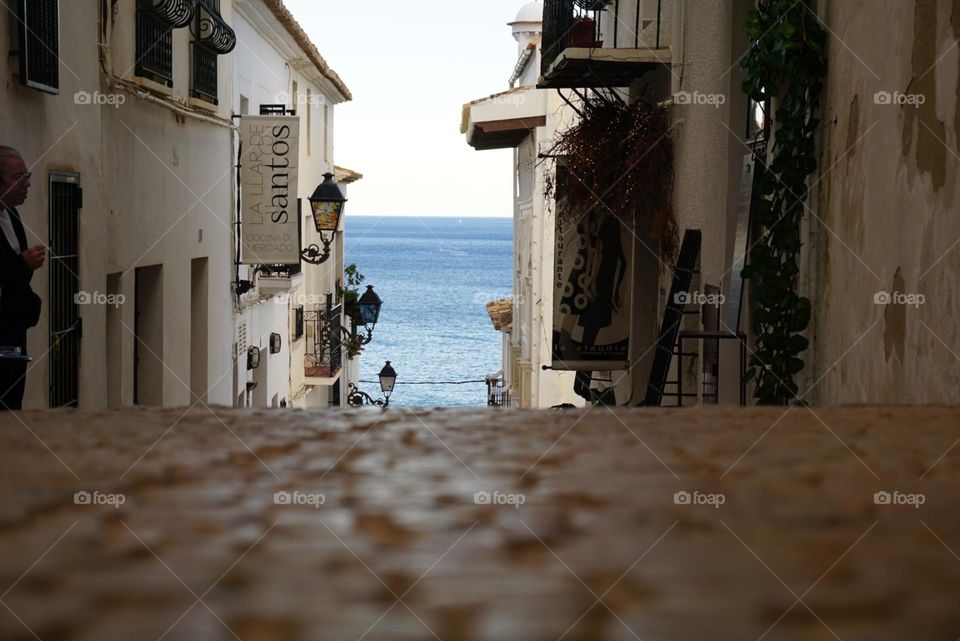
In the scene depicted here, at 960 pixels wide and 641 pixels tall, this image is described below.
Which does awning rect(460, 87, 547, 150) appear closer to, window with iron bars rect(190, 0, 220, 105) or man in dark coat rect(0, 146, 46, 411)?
window with iron bars rect(190, 0, 220, 105)

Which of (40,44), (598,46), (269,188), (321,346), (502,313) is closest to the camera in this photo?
(40,44)

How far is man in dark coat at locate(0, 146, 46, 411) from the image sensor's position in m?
6.21

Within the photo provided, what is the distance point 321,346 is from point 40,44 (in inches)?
631

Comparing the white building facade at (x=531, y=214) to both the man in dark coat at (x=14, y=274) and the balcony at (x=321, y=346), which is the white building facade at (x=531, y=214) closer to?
the balcony at (x=321, y=346)

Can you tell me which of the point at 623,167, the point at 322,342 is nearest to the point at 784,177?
the point at 623,167

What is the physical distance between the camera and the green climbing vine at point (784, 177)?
600 cm

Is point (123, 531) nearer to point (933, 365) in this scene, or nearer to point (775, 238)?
point (933, 365)

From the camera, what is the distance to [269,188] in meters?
15.2

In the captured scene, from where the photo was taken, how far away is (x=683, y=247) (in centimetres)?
876

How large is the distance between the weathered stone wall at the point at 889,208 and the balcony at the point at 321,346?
1774 cm

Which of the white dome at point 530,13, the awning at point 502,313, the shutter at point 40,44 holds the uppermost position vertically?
the white dome at point 530,13

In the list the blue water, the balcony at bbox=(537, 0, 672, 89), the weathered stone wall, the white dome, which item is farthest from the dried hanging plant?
the white dome

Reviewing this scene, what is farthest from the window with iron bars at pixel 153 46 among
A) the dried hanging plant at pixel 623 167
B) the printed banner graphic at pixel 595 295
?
the printed banner graphic at pixel 595 295

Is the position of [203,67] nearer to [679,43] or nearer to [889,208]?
[679,43]
